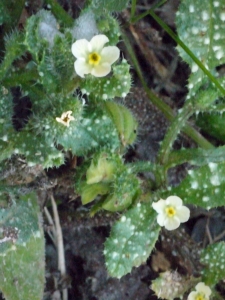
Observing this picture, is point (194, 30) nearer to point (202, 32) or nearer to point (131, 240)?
point (202, 32)

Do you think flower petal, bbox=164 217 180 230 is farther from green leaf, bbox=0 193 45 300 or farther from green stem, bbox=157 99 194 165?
green leaf, bbox=0 193 45 300

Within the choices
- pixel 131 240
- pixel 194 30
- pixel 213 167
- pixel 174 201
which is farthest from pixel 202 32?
→ pixel 131 240

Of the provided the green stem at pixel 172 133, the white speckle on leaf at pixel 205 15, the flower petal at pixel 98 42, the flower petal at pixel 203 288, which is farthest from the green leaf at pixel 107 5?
the flower petal at pixel 203 288

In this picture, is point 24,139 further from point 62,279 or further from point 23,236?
point 62,279

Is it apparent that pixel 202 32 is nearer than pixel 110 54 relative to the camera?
No

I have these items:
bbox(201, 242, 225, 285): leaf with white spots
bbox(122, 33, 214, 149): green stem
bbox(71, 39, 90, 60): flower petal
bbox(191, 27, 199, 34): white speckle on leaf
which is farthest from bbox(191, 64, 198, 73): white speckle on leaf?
bbox(201, 242, 225, 285): leaf with white spots
